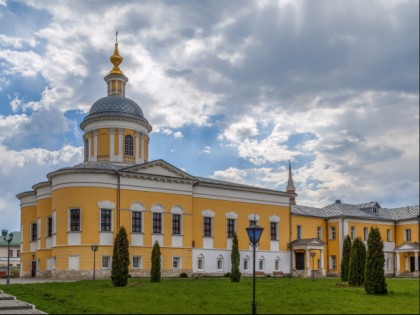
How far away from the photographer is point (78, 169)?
39.5m

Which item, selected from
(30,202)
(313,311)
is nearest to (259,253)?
(30,202)

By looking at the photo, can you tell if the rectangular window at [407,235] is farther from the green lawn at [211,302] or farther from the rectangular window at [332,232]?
the green lawn at [211,302]

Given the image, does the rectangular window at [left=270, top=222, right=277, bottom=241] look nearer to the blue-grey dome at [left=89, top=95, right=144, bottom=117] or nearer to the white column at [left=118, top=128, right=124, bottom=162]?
the white column at [left=118, top=128, right=124, bottom=162]

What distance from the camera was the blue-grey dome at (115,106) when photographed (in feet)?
154

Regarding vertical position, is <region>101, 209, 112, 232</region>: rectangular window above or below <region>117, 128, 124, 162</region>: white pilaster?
below

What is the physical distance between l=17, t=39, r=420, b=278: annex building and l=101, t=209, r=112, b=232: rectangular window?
7 cm

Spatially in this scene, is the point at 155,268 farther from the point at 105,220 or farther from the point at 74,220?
the point at 74,220

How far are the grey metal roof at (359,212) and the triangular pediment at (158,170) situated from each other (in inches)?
550

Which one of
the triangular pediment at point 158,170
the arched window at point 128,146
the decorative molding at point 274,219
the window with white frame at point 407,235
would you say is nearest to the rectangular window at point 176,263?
the triangular pediment at point 158,170

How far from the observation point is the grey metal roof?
55750 millimetres

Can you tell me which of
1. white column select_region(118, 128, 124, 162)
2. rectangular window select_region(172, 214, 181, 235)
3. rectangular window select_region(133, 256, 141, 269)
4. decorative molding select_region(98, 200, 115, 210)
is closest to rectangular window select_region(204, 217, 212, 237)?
rectangular window select_region(172, 214, 181, 235)

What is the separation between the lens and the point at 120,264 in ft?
92.3

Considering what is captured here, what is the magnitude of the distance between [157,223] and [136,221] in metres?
1.80

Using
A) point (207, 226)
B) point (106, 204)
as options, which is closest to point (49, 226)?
point (106, 204)
